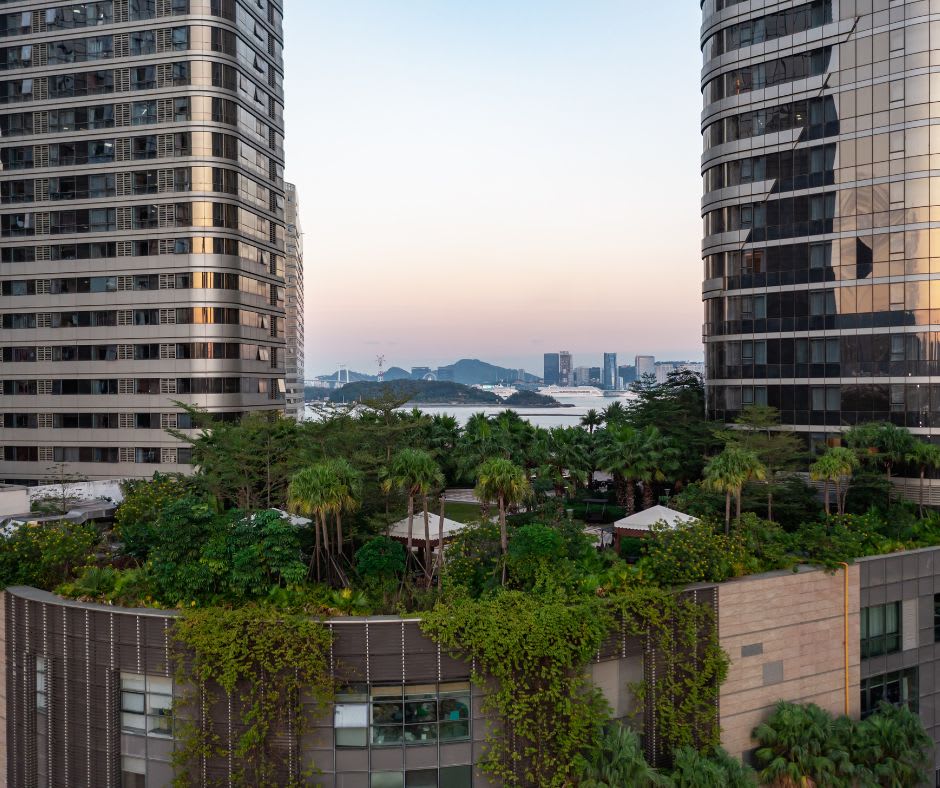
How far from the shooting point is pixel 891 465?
4172 cm

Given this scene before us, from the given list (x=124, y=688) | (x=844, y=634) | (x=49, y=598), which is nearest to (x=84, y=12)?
(x=49, y=598)

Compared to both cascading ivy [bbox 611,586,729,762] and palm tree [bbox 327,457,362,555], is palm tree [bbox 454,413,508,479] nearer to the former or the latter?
palm tree [bbox 327,457,362,555]

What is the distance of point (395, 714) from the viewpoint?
66.5 ft

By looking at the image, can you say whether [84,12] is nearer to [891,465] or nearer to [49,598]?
[49,598]

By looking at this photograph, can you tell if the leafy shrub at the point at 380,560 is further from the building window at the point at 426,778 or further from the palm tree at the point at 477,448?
the palm tree at the point at 477,448

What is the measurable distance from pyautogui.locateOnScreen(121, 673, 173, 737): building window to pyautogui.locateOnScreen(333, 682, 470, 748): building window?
16.2ft

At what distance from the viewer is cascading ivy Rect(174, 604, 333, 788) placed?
19.7 metres

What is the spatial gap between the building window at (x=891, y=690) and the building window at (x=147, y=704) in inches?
921

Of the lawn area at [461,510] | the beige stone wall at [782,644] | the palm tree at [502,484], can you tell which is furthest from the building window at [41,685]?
the beige stone wall at [782,644]

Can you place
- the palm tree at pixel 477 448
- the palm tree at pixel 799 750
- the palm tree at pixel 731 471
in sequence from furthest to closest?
the palm tree at pixel 477 448, the palm tree at pixel 731 471, the palm tree at pixel 799 750

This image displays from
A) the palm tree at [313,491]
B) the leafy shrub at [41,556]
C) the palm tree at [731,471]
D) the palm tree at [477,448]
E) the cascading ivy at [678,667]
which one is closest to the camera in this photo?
the cascading ivy at [678,667]

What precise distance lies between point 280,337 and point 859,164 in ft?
142

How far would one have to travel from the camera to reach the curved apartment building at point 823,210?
4172cm

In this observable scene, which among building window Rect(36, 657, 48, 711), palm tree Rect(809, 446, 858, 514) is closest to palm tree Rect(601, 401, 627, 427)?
palm tree Rect(809, 446, 858, 514)
